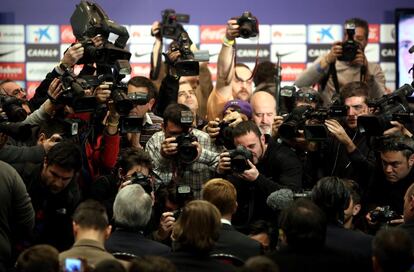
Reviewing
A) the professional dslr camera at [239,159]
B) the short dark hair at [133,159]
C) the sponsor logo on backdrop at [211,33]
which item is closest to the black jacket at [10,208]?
the short dark hair at [133,159]

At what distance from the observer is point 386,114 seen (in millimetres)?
6074

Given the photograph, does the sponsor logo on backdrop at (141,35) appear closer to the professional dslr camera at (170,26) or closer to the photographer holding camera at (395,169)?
the professional dslr camera at (170,26)

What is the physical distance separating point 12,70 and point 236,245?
18.5ft

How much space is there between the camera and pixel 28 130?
557 cm

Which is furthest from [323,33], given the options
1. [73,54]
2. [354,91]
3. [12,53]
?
[73,54]

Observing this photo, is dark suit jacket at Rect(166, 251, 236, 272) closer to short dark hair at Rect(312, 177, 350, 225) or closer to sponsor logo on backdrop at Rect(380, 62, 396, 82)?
short dark hair at Rect(312, 177, 350, 225)

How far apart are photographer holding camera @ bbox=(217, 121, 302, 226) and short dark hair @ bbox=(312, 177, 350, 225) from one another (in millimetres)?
716

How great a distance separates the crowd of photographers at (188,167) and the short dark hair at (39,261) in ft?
1.52

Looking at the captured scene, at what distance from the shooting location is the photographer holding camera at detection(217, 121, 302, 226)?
20.0 ft

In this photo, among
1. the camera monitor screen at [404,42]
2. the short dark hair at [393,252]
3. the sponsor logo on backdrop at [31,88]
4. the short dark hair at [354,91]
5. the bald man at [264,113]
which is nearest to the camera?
the short dark hair at [393,252]

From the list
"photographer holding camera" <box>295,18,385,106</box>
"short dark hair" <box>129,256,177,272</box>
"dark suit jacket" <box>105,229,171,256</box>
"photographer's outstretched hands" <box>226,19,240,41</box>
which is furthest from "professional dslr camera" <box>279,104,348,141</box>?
"short dark hair" <box>129,256,177,272</box>

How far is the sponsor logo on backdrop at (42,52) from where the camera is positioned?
10.1 meters

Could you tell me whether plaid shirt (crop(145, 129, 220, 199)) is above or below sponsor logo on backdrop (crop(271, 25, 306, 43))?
below

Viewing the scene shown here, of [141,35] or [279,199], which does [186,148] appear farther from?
[141,35]
